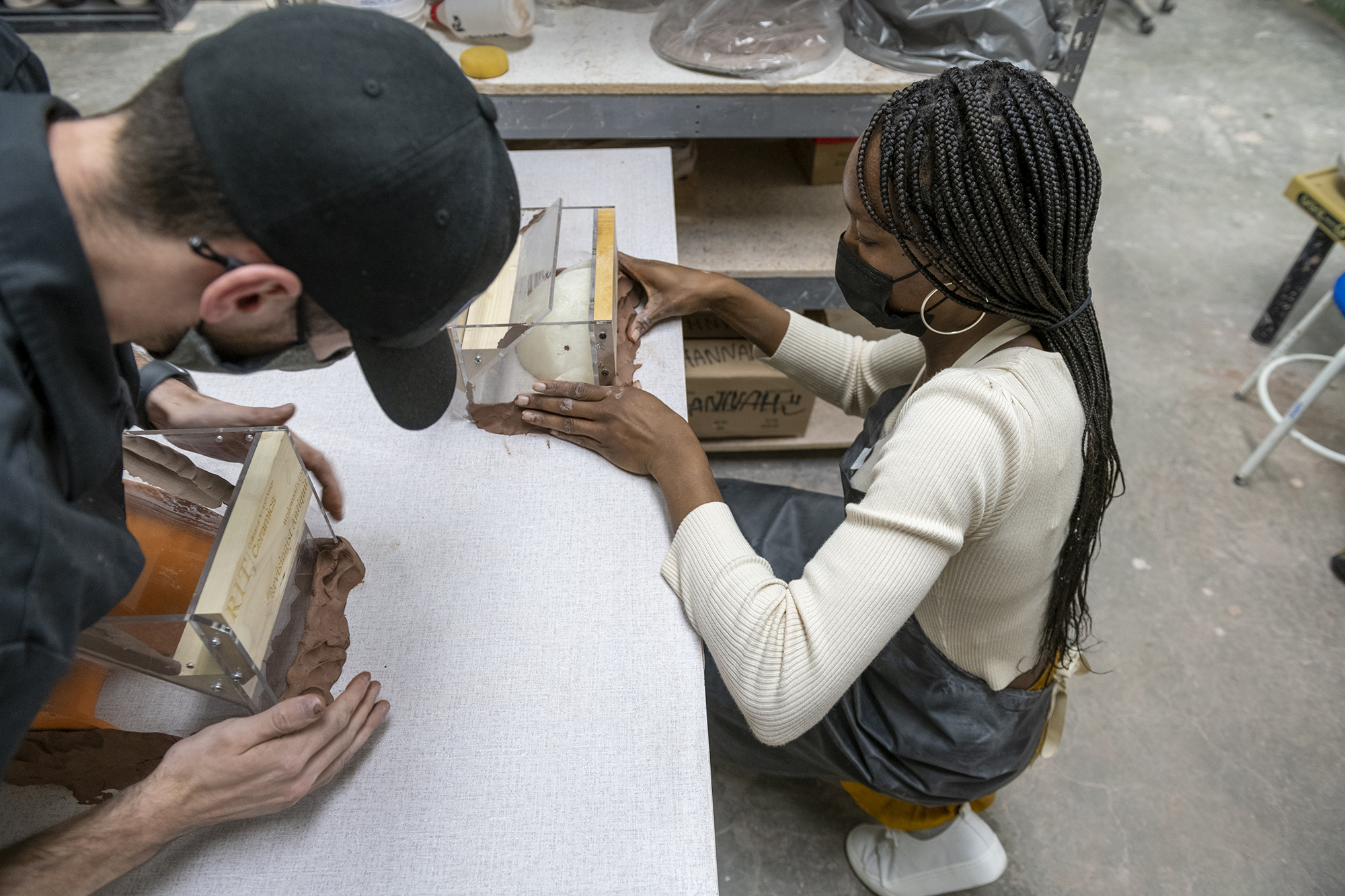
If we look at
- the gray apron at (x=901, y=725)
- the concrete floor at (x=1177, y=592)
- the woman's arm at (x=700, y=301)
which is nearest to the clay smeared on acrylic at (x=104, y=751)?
the gray apron at (x=901, y=725)

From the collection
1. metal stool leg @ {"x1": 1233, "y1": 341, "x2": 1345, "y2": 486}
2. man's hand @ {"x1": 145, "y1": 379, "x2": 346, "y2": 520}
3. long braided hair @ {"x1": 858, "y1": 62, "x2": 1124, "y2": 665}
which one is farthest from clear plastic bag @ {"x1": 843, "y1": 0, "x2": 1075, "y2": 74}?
man's hand @ {"x1": 145, "y1": 379, "x2": 346, "y2": 520}

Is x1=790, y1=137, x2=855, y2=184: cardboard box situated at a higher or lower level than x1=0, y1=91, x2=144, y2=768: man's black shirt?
lower

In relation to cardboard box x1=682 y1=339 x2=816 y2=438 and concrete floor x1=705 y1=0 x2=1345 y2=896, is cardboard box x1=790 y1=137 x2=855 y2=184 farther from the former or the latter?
cardboard box x1=682 y1=339 x2=816 y2=438

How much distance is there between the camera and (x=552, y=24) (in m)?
1.76

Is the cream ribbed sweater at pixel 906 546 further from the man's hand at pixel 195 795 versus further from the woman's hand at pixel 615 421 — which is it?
the man's hand at pixel 195 795

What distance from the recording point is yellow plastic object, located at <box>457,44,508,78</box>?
61.2 inches

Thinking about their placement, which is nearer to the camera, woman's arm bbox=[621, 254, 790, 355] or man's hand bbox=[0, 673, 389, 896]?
man's hand bbox=[0, 673, 389, 896]

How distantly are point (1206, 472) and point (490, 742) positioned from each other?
215cm

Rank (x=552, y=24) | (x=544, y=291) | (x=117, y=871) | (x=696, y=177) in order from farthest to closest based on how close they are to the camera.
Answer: (x=696, y=177) → (x=552, y=24) → (x=544, y=291) → (x=117, y=871)

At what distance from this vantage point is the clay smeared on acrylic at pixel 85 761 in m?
0.78

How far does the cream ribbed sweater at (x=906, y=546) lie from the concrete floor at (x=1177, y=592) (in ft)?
2.87

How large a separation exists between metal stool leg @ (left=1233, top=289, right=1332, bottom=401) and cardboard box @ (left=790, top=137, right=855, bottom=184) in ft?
4.14

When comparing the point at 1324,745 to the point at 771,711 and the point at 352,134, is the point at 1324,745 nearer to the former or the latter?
the point at 771,711

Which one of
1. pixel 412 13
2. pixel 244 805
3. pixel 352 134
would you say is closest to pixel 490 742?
pixel 244 805
